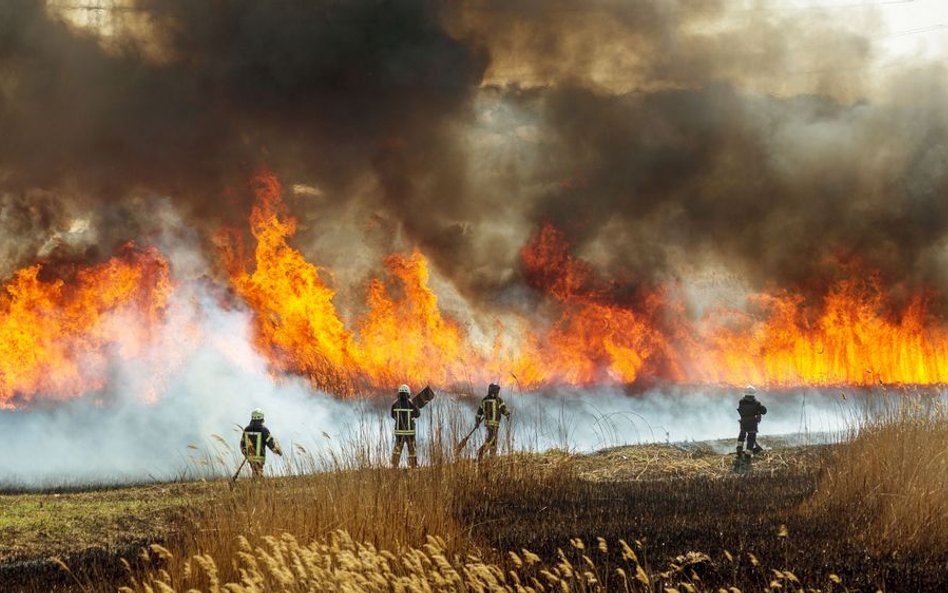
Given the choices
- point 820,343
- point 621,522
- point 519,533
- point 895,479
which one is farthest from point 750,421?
point 820,343

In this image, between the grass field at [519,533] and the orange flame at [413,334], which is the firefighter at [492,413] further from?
the orange flame at [413,334]

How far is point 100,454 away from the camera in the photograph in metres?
29.4

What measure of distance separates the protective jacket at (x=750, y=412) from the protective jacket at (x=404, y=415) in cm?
740

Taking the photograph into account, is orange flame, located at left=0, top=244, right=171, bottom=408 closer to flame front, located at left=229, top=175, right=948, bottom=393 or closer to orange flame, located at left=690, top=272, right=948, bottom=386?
flame front, located at left=229, top=175, right=948, bottom=393

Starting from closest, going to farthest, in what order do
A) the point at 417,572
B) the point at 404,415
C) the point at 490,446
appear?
the point at 417,572 < the point at 490,446 < the point at 404,415

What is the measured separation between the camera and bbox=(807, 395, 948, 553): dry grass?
406 inches

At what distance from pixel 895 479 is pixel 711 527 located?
2328 mm

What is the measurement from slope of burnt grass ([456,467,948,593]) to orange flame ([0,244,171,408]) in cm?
2288

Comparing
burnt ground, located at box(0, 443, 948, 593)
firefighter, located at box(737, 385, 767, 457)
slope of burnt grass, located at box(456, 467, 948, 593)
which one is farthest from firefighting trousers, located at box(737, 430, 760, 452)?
slope of burnt grass, located at box(456, 467, 948, 593)

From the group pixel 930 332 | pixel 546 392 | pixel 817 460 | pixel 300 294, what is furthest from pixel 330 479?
pixel 930 332

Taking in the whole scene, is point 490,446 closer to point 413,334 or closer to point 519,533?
point 519,533

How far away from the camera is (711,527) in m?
11.7

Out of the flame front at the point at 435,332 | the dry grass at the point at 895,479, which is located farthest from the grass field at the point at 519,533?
the flame front at the point at 435,332

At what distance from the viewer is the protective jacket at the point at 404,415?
18.3 meters
